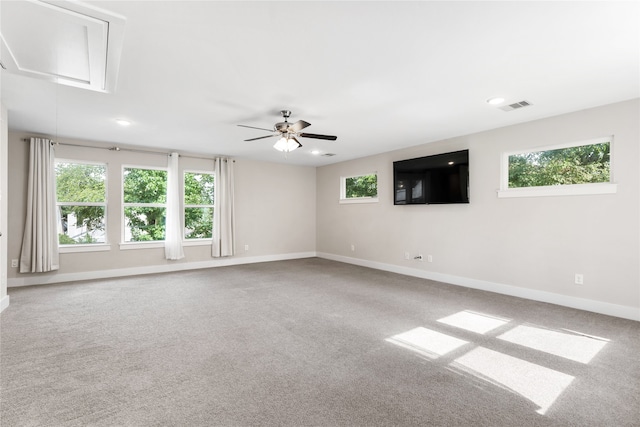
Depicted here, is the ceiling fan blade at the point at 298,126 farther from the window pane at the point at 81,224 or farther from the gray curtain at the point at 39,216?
the gray curtain at the point at 39,216

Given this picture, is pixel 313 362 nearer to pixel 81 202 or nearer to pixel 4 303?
pixel 4 303

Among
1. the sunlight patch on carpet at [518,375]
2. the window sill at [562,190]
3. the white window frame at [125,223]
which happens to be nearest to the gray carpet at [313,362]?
the sunlight patch on carpet at [518,375]

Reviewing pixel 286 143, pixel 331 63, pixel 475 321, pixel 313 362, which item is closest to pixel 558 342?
pixel 475 321

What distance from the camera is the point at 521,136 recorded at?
4.33 meters

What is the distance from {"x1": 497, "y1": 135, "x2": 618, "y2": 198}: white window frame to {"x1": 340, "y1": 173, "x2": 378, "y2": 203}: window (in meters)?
2.65

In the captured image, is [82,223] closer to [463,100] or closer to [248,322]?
[248,322]

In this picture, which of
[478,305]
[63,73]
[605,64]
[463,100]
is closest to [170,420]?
[63,73]

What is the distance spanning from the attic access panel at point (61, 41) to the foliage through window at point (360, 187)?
16.8ft

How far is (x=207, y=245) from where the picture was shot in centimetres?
676

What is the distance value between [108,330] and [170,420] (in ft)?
6.26

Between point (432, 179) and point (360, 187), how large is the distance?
84.4 inches

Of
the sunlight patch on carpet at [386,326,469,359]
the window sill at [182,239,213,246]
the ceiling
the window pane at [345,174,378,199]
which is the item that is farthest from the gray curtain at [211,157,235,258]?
the sunlight patch on carpet at [386,326,469,359]

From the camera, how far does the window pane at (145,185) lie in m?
5.92

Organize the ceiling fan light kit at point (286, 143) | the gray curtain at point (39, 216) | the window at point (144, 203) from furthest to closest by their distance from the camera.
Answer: the window at point (144, 203) < the gray curtain at point (39, 216) < the ceiling fan light kit at point (286, 143)
